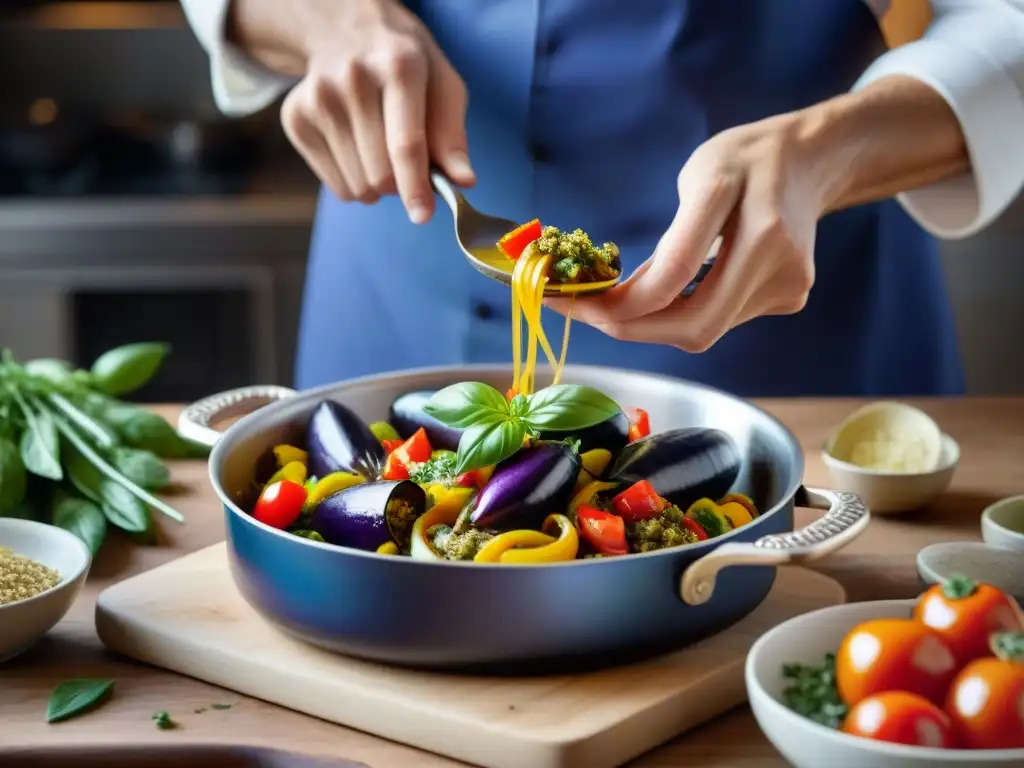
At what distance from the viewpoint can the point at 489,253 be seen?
Result: 4.93 ft

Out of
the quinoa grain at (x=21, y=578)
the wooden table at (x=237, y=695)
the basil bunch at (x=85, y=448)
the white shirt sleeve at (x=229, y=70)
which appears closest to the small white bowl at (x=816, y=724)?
the wooden table at (x=237, y=695)

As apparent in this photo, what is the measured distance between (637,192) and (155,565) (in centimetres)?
90

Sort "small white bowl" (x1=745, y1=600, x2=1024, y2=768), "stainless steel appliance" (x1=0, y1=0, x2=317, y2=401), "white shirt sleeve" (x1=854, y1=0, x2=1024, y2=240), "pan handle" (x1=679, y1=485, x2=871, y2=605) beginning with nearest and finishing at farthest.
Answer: "small white bowl" (x1=745, y1=600, x2=1024, y2=768), "pan handle" (x1=679, y1=485, x2=871, y2=605), "white shirt sleeve" (x1=854, y1=0, x2=1024, y2=240), "stainless steel appliance" (x1=0, y1=0, x2=317, y2=401)

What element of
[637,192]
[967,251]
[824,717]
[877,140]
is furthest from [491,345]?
[967,251]

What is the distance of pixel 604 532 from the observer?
1207 millimetres

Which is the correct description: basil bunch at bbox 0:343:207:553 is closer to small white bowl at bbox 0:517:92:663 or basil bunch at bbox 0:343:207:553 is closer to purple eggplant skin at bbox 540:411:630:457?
small white bowl at bbox 0:517:92:663

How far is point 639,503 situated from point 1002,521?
15.8 inches

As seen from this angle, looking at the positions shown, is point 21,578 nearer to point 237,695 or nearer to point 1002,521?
Answer: point 237,695

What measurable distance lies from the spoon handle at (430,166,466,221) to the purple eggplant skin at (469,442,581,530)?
40 centimetres

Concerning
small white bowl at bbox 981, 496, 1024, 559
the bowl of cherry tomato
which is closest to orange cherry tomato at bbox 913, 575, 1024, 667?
the bowl of cherry tomato

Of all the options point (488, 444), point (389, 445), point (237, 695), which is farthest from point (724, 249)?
point (237, 695)

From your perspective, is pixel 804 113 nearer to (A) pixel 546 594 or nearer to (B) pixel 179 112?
(A) pixel 546 594

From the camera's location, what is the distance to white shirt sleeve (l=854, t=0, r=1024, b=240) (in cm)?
165

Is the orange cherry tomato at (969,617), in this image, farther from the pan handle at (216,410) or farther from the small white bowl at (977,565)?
the pan handle at (216,410)
